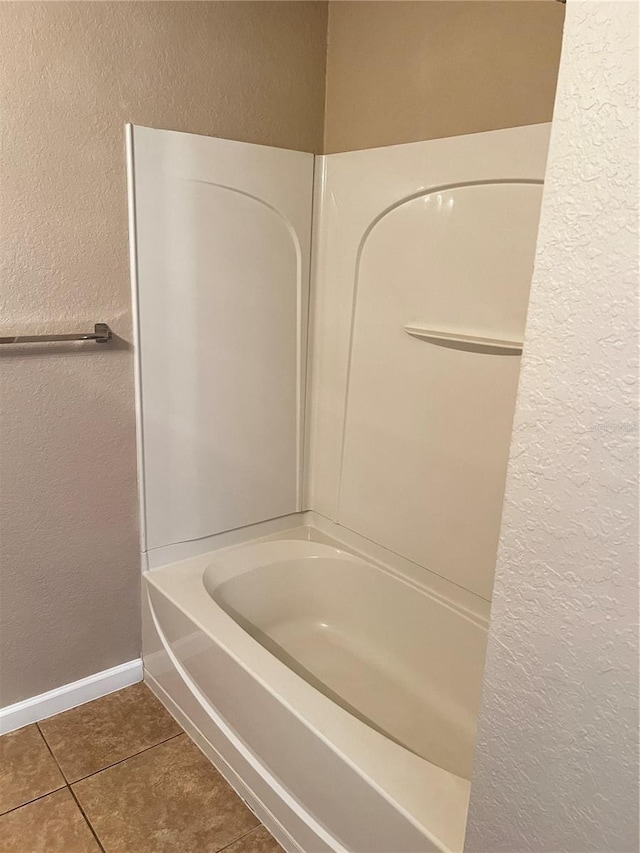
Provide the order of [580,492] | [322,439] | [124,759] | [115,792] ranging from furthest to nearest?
[322,439]
[124,759]
[115,792]
[580,492]

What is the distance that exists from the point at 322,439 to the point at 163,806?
3.90ft

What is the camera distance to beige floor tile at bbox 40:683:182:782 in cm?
181

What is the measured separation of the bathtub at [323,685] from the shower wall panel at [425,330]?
0.19m

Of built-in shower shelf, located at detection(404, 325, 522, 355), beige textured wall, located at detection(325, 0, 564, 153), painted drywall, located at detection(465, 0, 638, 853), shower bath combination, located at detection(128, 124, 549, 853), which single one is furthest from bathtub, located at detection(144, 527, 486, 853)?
beige textured wall, located at detection(325, 0, 564, 153)

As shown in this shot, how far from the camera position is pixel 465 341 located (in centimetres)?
169

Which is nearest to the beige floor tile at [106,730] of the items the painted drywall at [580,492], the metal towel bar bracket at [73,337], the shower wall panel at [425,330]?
the shower wall panel at [425,330]

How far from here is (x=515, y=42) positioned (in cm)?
153

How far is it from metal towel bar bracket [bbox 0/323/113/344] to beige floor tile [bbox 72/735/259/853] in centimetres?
118

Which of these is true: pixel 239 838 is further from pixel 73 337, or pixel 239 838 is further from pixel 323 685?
pixel 73 337

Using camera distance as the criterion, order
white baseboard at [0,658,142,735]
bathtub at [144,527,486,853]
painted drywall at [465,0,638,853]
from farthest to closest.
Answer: white baseboard at [0,658,142,735]
bathtub at [144,527,486,853]
painted drywall at [465,0,638,853]

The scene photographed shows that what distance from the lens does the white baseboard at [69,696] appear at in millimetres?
1900

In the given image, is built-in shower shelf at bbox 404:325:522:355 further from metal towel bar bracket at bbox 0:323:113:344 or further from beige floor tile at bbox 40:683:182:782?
beige floor tile at bbox 40:683:182:782

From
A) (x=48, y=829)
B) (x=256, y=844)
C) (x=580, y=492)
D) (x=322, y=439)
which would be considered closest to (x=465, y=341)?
(x=322, y=439)

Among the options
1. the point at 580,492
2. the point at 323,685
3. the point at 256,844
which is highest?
the point at 580,492
